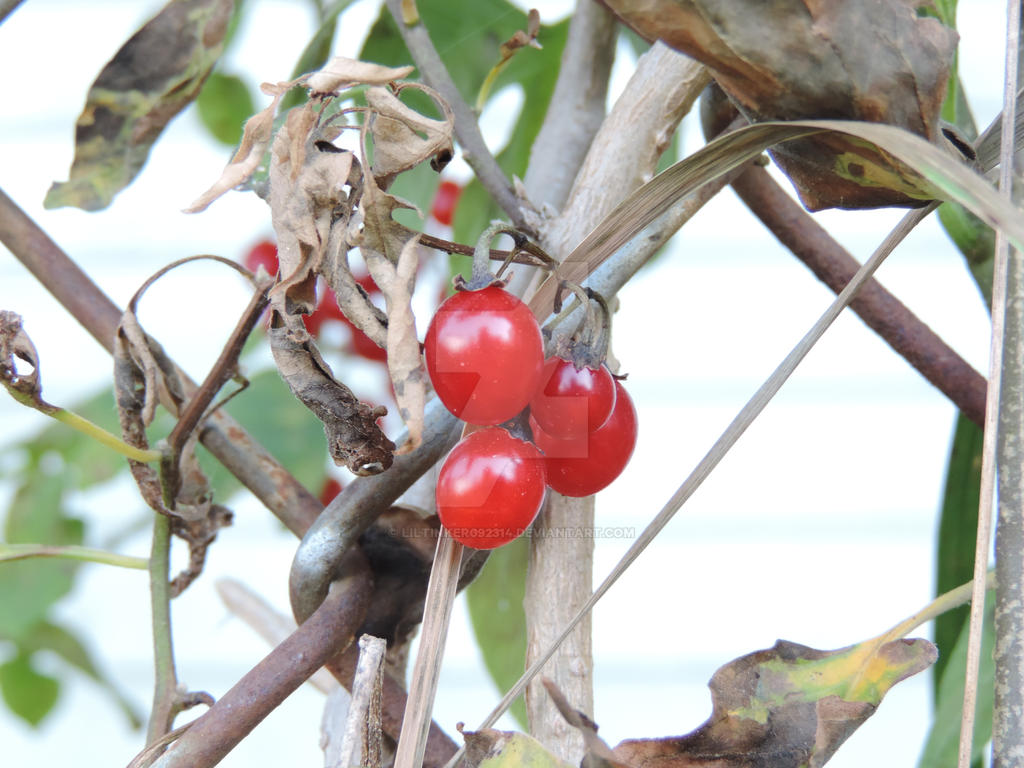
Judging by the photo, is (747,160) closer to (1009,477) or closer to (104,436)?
(1009,477)

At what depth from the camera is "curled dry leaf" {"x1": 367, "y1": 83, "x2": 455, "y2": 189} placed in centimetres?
23

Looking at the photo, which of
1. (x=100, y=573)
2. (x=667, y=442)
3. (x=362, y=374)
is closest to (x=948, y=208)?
(x=362, y=374)

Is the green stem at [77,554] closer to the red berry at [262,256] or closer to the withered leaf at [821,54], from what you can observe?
the withered leaf at [821,54]

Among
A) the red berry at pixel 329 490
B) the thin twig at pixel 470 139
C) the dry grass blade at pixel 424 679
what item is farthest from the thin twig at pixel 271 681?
the red berry at pixel 329 490

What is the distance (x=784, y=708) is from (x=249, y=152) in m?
0.20

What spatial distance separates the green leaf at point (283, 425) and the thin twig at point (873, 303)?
34 cm

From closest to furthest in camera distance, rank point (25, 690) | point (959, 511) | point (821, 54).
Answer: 1. point (821, 54)
2. point (959, 511)
3. point (25, 690)

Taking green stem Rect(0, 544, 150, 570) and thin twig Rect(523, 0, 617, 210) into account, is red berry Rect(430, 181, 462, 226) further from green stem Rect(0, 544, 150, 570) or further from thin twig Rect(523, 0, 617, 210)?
green stem Rect(0, 544, 150, 570)

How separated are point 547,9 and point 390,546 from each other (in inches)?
41.1

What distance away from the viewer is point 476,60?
21.4 inches

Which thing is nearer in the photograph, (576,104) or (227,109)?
(576,104)

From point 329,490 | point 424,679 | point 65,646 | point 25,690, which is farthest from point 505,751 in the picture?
point 25,690

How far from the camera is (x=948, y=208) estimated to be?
0.38m

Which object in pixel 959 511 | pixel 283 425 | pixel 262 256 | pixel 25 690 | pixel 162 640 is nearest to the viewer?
pixel 162 640
